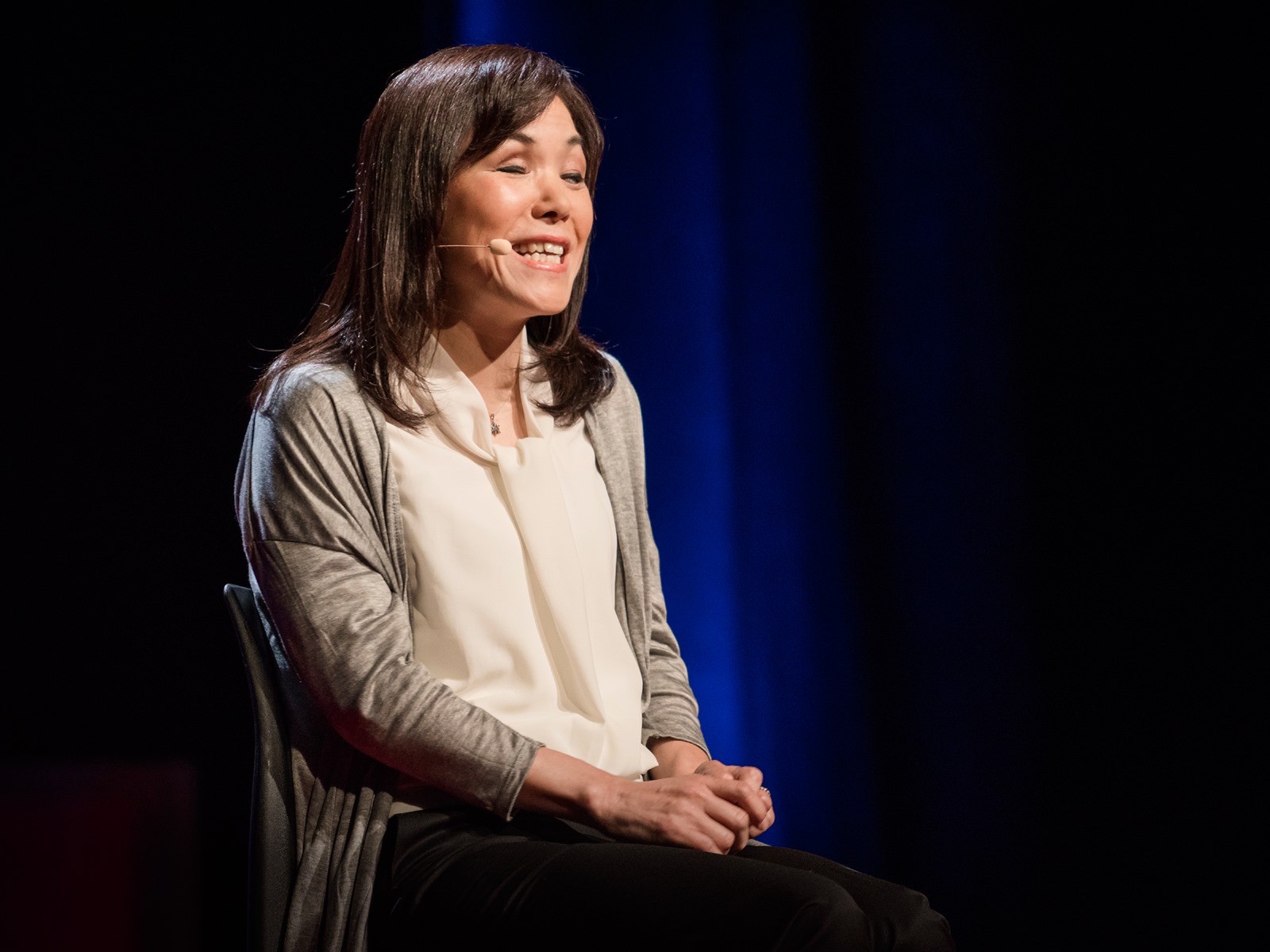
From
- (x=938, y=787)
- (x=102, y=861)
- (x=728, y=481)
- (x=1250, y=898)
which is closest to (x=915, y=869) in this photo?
(x=938, y=787)

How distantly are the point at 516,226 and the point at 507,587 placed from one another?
1.40 ft

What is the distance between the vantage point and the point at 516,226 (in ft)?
4.89

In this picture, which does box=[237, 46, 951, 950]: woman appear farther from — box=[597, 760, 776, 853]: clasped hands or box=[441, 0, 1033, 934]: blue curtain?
box=[441, 0, 1033, 934]: blue curtain

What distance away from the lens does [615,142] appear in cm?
239

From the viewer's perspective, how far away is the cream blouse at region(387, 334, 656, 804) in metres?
1.38

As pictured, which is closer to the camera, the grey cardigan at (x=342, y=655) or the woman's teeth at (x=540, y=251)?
the grey cardigan at (x=342, y=655)

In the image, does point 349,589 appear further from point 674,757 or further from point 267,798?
point 674,757

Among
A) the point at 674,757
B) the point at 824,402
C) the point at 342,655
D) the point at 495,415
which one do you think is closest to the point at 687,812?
the point at 674,757

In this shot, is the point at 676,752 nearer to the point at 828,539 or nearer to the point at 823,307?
the point at 828,539

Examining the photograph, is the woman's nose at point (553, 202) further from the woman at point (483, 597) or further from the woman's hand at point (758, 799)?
the woman's hand at point (758, 799)

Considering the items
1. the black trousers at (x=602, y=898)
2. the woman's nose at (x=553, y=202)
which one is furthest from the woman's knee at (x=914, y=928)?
the woman's nose at (x=553, y=202)

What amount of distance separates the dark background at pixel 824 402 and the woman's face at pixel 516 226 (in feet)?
2.54

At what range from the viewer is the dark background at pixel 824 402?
72.1 inches

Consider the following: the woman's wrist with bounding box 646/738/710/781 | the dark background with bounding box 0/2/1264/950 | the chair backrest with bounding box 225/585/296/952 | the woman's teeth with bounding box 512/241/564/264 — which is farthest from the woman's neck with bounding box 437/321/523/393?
the dark background with bounding box 0/2/1264/950
